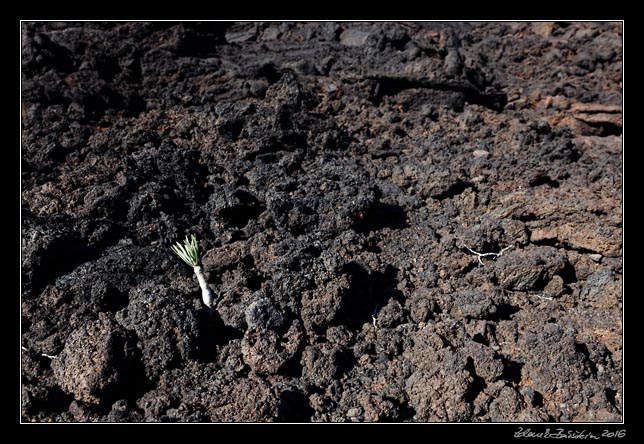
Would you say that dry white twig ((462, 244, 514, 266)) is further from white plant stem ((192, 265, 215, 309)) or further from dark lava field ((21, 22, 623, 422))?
white plant stem ((192, 265, 215, 309))

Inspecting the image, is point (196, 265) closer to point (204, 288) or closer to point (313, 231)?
point (204, 288)

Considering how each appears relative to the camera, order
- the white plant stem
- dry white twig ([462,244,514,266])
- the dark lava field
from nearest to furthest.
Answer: the dark lava field, the white plant stem, dry white twig ([462,244,514,266])

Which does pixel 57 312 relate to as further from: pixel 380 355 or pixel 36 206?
pixel 380 355

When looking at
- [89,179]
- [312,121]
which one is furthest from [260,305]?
[312,121]

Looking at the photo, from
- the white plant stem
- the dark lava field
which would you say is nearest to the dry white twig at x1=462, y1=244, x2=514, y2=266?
the dark lava field

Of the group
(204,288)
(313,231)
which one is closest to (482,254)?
(313,231)

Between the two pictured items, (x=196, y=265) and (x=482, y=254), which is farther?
(x=482, y=254)
